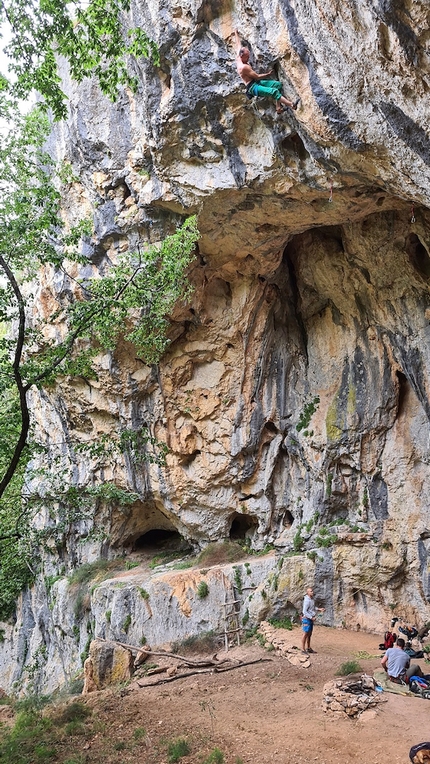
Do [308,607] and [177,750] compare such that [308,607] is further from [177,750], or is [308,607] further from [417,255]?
[417,255]

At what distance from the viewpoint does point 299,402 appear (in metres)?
15.1

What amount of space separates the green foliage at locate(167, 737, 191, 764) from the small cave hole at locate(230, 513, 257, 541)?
10.6 meters

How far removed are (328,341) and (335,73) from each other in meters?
8.18

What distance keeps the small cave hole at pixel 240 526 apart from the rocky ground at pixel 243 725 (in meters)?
7.43

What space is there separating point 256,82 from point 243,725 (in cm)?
925

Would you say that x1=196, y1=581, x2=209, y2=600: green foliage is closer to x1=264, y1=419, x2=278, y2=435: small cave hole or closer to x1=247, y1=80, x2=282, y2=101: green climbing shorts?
x1=264, y1=419, x2=278, y2=435: small cave hole

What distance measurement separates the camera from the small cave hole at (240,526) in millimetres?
16828

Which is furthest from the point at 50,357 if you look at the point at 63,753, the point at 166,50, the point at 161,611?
the point at 161,611

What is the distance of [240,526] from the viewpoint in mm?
17625

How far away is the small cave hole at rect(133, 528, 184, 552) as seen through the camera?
20.1m

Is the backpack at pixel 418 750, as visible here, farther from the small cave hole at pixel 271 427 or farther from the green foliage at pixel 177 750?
the small cave hole at pixel 271 427

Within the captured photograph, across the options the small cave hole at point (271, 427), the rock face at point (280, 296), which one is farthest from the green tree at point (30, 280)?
the small cave hole at point (271, 427)

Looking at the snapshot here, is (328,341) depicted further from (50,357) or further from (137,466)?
(50,357)

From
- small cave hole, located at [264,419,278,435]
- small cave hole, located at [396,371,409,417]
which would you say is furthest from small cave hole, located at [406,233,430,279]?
small cave hole, located at [264,419,278,435]
